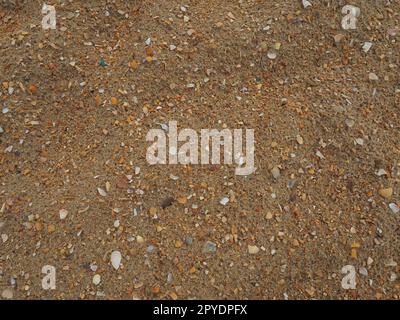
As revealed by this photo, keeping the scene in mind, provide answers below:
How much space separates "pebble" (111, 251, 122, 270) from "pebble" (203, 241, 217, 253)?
40cm

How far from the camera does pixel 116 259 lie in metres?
2.05

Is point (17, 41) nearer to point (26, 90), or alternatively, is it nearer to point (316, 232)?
point (26, 90)

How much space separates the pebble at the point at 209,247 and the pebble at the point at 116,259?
405 millimetres

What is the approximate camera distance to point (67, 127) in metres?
2.34

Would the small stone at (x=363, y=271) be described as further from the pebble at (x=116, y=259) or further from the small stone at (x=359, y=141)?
the pebble at (x=116, y=259)

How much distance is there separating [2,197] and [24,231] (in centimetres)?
23

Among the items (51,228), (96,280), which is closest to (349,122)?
(96,280)

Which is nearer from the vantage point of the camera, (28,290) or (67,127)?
(28,290)

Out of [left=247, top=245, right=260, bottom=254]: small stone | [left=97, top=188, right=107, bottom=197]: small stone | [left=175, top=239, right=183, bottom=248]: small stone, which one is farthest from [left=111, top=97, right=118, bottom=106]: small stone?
[left=247, top=245, right=260, bottom=254]: small stone

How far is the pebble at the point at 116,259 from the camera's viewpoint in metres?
2.05

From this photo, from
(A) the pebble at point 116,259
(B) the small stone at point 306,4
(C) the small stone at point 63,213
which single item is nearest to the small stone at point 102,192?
(C) the small stone at point 63,213

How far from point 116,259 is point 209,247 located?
0.44m

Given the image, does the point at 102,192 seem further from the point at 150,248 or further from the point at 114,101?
the point at 114,101
